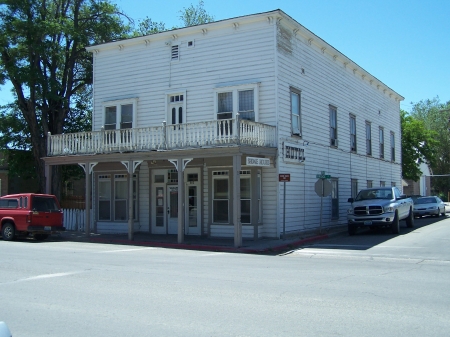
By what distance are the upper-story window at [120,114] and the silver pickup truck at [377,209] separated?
10.7 meters

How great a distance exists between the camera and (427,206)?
32.8 m

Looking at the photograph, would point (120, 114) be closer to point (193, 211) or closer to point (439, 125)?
point (193, 211)

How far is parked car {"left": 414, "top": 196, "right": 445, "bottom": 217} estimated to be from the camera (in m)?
32.7

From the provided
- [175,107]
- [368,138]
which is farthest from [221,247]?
[368,138]

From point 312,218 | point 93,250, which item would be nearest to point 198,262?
point 93,250

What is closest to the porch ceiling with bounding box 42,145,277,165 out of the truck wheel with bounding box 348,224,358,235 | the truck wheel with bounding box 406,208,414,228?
the truck wheel with bounding box 348,224,358,235

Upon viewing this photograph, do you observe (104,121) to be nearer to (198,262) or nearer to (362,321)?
(198,262)

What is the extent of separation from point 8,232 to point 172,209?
22.0 feet

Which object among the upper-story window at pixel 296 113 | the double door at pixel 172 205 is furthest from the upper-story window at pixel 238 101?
the double door at pixel 172 205

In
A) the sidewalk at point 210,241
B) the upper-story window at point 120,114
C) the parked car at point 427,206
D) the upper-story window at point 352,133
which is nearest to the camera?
the sidewalk at point 210,241

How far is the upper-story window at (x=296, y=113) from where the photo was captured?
20.2 metres

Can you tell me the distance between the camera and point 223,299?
803 centimetres

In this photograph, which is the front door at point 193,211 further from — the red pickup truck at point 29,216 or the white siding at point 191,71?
the red pickup truck at point 29,216

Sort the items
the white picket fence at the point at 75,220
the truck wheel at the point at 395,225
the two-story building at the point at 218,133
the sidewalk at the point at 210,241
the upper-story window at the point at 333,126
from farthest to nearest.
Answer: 1. the upper-story window at the point at 333,126
2. the white picket fence at the point at 75,220
3. the truck wheel at the point at 395,225
4. the two-story building at the point at 218,133
5. the sidewalk at the point at 210,241
